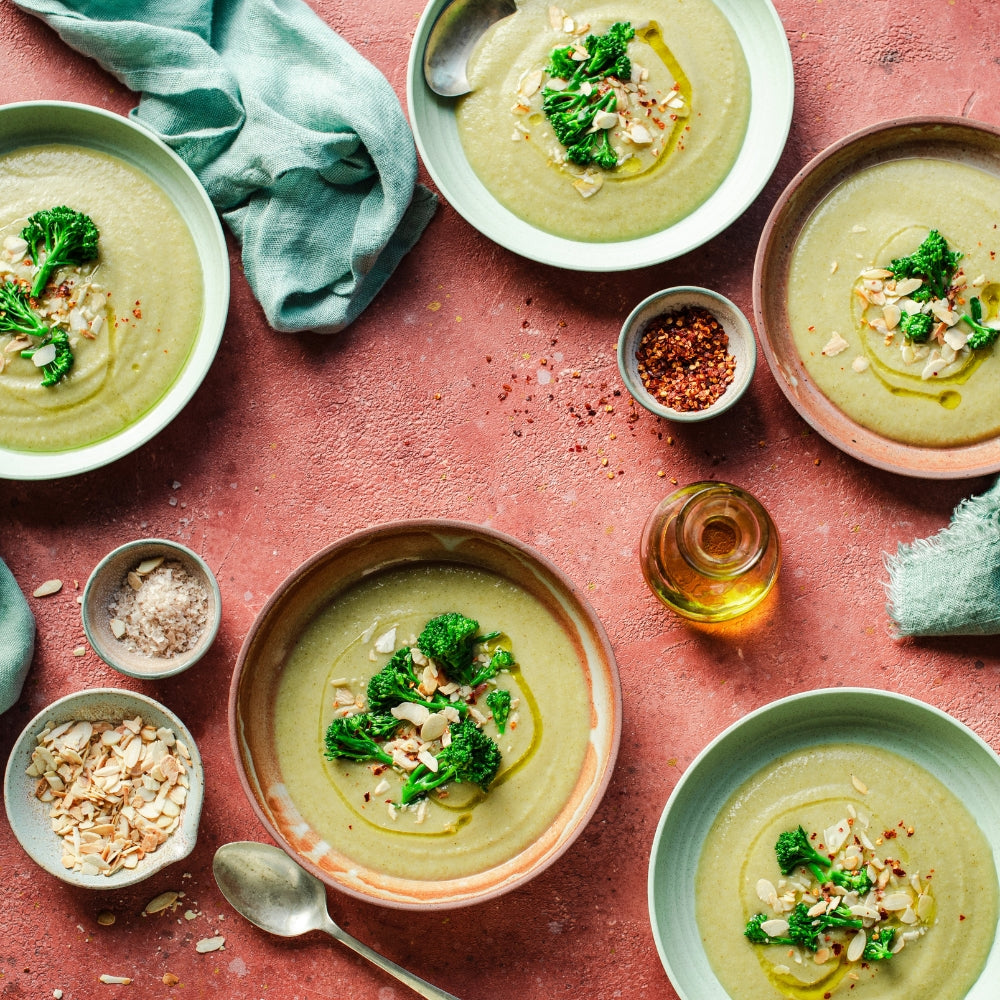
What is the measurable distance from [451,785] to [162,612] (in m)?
0.98

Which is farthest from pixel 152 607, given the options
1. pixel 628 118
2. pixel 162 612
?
pixel 628 118

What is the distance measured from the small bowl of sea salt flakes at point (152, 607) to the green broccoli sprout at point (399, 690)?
510 millimetres

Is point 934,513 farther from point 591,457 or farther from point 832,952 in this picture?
point 832,952

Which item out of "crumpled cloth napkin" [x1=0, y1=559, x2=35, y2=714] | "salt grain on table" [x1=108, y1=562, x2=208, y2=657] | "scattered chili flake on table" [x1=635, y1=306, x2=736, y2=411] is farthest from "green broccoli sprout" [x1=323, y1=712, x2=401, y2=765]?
"scattered chili flake on table" [x1=635, y1=306, x2=736, y2=411]

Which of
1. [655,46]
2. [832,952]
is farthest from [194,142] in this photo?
[832,952]

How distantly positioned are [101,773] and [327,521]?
987mm

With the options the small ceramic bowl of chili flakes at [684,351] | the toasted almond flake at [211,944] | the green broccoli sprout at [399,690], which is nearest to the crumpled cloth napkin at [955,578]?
the small ceramic bowl of chili flakes at [684,351]

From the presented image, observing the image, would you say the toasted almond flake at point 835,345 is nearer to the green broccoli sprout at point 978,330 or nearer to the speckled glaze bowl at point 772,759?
the green broccoli sprout at point 978,330

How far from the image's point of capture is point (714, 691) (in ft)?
9.41

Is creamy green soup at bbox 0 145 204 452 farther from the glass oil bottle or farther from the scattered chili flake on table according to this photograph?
the glass oil bottle

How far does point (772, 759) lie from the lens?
2.72 meters

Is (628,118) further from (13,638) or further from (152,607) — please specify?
(13,638)

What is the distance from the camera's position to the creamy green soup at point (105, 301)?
2.78 meters

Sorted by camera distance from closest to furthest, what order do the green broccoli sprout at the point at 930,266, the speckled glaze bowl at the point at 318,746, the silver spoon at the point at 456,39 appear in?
the speckled glaze bowl at the point at 318,746, the green broccoli sprout at the point at 930,266, the silver spoon at the point at 456,39
